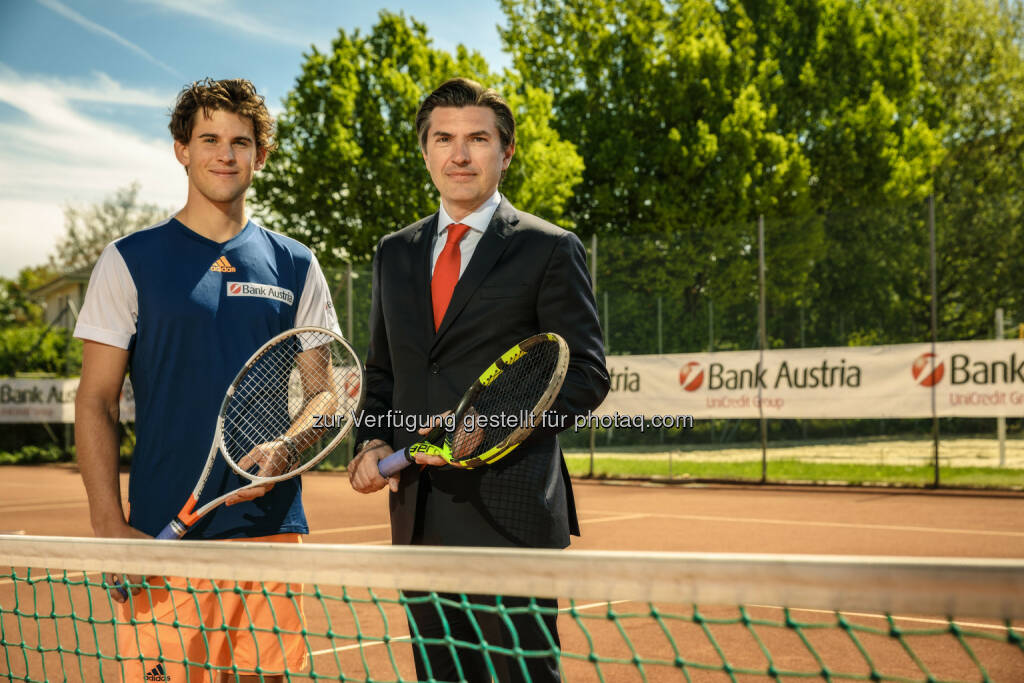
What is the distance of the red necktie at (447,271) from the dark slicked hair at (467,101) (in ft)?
0.87

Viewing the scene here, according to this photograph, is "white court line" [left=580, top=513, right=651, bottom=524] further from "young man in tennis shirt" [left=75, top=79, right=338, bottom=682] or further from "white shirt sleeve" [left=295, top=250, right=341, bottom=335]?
"young man in tennis shirt" [left=75, top=79, right=338, bottom=682]

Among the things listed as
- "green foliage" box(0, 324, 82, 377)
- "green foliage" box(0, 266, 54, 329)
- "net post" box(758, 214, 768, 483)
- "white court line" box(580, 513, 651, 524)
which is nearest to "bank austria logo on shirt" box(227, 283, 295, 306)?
"white court line" box(580, 513, 651, 524)

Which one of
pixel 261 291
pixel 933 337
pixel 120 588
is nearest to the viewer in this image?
pixel 120 588

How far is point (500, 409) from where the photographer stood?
8.30ft

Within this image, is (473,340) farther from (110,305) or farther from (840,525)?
(840,525)

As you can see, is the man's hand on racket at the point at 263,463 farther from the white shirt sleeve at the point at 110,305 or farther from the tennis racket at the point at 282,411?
the white shirt sleeve at the point at 110,305

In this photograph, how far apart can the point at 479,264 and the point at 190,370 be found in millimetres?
825

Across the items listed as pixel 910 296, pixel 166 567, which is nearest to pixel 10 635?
pixel 166 567

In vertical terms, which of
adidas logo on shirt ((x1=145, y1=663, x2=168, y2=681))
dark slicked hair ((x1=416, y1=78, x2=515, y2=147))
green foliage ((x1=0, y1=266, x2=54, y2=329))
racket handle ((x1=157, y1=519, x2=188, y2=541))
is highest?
green foliage ((x1=0, y1=266, x2=54, y2=329))

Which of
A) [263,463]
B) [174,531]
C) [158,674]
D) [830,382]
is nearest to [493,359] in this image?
[263,463]

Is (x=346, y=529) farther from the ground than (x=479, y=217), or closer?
closer

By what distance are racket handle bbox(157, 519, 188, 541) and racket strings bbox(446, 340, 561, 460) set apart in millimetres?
758

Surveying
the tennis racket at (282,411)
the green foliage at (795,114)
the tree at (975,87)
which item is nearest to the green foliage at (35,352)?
the green foliage at (795,114)

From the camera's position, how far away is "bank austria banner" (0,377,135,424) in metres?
19.9
